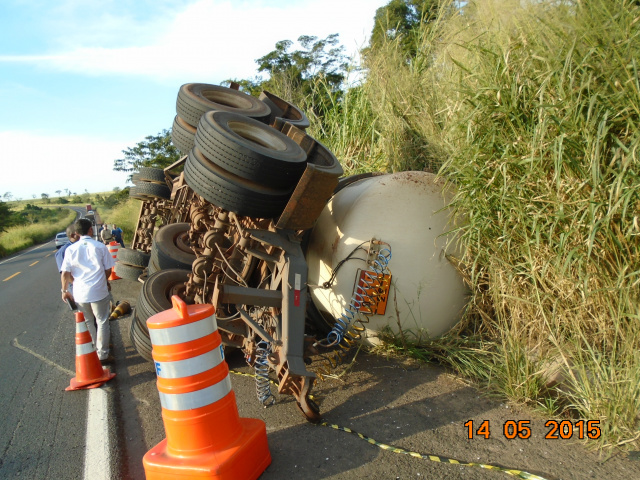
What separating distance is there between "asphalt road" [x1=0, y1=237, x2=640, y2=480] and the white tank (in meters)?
0.45

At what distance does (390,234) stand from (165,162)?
28.4 meters

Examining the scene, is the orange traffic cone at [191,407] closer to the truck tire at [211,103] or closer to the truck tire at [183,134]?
the truck tire at [211,103]

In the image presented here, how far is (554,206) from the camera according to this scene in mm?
3525

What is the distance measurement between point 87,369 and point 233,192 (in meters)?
2.76

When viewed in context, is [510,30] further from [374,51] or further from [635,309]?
[374,51]

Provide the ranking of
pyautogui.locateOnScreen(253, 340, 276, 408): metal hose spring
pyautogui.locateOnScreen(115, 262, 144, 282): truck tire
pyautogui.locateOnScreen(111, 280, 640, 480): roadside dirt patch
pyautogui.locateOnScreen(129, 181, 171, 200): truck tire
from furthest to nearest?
pyautogui.locateOnScreen(129, 181, 171, 200): truck tire → pyautogui.locateOnScreen(115, 262, 144, 282): truck tire → pyautogui.locateOnScreen(253, 340, 276, 408): metal hose spring → pyautogui.locateOnScreen(111, 280, 640, 480): roadside dirt patch

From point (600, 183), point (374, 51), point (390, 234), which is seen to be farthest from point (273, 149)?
point (374, 51)

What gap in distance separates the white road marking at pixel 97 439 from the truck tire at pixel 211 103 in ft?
10.5

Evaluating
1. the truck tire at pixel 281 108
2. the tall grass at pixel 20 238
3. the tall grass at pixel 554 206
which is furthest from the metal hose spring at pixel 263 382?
the tall grass at pixel 20 238

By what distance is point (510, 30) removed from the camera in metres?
4.07

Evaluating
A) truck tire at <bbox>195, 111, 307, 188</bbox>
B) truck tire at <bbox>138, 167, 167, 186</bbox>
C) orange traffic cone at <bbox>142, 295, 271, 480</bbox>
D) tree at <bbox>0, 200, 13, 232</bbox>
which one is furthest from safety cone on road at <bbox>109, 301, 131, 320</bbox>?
tree at <bbox>0, 200, 13, 232</bbox>

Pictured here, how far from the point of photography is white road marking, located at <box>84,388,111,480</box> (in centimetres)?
331

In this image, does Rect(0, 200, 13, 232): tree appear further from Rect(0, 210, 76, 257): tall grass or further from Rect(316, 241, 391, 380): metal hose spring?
Rect(316, 241, 391, 380): metal hose spring
